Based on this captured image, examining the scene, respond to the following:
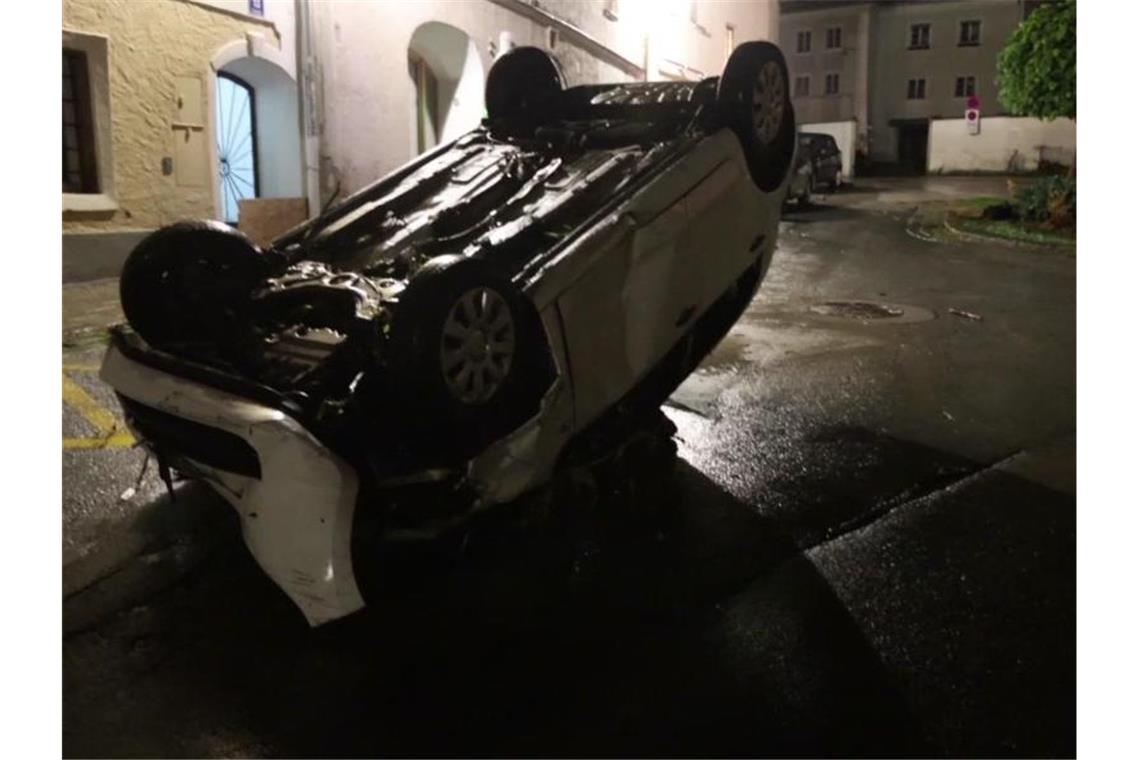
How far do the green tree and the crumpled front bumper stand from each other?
1522 centimetres

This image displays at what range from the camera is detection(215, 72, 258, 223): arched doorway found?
36.2 ft

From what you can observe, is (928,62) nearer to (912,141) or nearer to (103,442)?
(912,141)

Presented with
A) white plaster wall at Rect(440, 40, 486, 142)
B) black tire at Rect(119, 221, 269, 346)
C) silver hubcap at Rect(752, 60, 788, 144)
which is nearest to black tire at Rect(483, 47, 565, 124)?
silver hubcap at Rect(752, 60, 788, 144)

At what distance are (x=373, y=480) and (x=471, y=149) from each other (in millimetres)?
2644

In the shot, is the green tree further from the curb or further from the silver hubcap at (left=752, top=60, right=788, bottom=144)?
the silver hubcap at (left=752, top=60, right=788, bottom=144)

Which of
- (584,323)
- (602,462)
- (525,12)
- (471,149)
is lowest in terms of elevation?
(602,462)

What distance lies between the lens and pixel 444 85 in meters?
14.8

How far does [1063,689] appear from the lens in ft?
9.57

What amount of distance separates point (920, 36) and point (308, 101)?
123 feet

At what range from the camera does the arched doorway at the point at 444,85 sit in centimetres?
1416

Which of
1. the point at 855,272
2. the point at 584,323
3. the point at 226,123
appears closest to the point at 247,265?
the point at 584,323

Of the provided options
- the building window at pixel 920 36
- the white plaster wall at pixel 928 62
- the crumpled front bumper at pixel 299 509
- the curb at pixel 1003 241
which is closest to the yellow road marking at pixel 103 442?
the crumpled front bumper at pixel 299 509

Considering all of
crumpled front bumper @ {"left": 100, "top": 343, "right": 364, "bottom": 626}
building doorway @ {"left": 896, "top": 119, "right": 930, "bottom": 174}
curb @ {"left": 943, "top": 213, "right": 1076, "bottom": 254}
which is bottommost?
crumpled front bumper @ {"left": 100, "top": 343, "right": 364, "bottom": 626}
